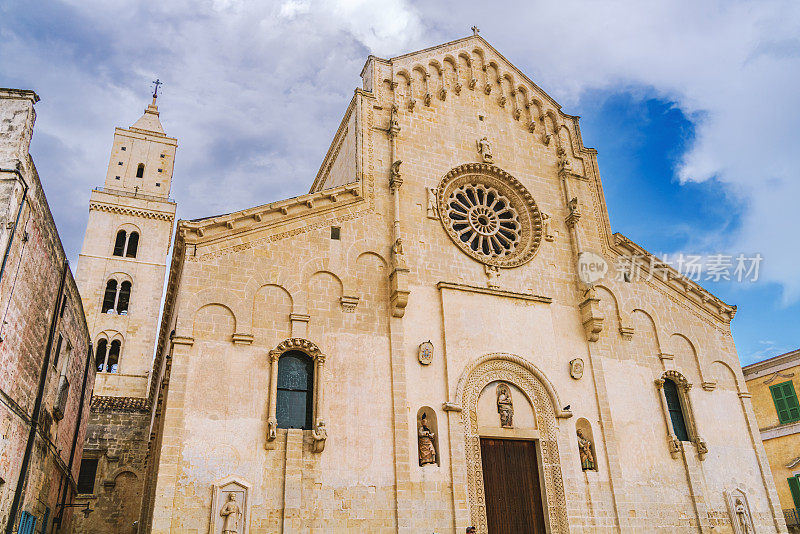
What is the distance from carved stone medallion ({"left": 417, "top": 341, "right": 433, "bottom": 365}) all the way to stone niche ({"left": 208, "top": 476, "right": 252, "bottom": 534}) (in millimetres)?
5533

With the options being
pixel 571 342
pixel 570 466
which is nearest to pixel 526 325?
pixel 571 342

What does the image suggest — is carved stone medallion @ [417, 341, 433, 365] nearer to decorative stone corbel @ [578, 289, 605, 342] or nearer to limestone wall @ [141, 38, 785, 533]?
limestone wall @ [141, 38, 785, 533]

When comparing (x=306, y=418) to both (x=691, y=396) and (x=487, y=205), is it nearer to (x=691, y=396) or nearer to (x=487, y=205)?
(x=487, y=205)

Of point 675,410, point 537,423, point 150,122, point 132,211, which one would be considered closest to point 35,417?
point 537,423

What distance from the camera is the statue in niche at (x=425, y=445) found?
16078 millimetres

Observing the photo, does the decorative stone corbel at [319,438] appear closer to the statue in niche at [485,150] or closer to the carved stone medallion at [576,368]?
the carved stone medallion at [576,368]

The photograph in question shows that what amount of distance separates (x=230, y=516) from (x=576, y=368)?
10.6 m

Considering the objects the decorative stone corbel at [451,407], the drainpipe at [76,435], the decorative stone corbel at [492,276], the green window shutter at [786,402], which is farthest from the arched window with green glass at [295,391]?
the green window shutter at [786,402]

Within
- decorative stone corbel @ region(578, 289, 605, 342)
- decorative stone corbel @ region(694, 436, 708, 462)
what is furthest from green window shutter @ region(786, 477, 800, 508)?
decorative stone corbel @ region(578, 289, 605, 342)

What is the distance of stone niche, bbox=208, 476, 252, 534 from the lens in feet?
44.9

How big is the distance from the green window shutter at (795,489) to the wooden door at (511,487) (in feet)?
46.7

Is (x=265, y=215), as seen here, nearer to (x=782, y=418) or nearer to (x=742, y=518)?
(x=742, y=518)

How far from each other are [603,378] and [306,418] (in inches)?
361

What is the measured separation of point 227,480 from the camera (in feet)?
46.3
